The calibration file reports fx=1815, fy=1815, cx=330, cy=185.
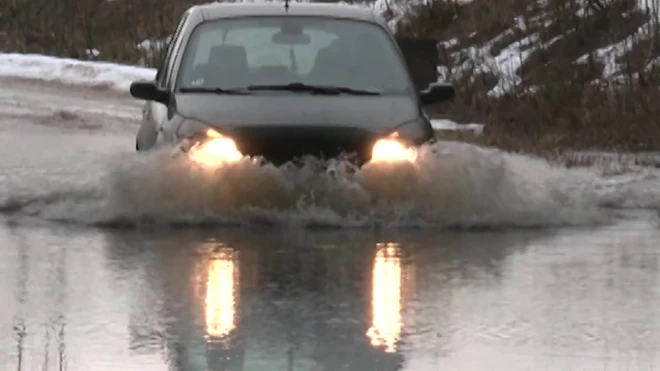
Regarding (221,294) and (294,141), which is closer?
(221,294)

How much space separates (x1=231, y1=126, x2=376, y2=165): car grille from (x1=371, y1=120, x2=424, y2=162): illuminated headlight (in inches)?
4.9

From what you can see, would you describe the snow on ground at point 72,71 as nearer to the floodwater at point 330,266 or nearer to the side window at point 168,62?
the floodwater at point 330,266

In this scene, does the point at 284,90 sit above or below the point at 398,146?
above

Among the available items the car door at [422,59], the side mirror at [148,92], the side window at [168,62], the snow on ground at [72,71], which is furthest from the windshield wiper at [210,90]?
the snow on ground at [72,71]

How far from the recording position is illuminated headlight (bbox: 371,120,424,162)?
37.2 feet

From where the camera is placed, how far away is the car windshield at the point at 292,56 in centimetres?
1209

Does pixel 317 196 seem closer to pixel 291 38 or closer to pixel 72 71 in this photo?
pixel 291 38

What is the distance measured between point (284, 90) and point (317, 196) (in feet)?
2.90

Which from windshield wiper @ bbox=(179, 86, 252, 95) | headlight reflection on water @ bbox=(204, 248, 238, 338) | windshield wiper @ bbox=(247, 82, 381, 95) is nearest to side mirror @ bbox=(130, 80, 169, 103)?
windshield wiper @ bbox=(179, 86, 252, 95)

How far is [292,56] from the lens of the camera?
504 inches

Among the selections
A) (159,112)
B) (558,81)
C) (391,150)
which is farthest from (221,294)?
(558,81)

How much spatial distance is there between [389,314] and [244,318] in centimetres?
67

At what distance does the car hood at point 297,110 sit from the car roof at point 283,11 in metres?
1.16

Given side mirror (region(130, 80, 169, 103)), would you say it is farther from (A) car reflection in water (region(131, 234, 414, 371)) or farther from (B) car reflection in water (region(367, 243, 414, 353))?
(B) car reflection in water (region(367, 243, 414, 353))
